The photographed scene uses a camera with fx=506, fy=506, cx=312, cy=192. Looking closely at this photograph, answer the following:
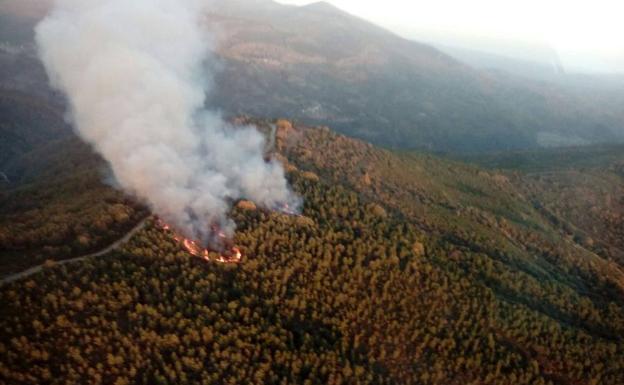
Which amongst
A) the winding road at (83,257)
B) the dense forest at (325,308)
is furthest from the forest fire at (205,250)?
the winding road at (83,257)

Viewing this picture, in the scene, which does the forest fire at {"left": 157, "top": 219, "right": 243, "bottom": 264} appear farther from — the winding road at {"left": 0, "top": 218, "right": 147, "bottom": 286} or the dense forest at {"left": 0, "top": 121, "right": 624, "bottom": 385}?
the winding road at {"left": 0, "top": 218, "right": 147, "bottom": 286}

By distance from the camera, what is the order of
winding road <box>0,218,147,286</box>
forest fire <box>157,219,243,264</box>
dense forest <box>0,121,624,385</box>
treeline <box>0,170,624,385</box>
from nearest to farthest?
treeline <box>0,170,624,385</box>
dense forest <box>0,121,624,385</box>
winding road <box>0,218,147,286</box>
forest fire <box>157,219,243,264</box>

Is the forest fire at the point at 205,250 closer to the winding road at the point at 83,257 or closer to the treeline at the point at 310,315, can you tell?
the treeline at the point at 310,315

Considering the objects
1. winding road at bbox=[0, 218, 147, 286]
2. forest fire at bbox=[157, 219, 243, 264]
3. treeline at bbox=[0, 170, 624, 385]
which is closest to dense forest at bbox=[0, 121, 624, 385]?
treeline at bbox=[0, 170, 624, 385]

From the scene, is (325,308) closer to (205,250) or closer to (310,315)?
(310,315)

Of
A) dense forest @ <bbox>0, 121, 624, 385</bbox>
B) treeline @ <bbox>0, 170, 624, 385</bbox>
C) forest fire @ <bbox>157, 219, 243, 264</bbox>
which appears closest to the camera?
treeline @ <bbox>0, 170, 624, 385</bbox>

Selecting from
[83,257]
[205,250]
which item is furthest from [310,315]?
[83,257]

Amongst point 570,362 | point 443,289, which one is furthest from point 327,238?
point 570,362
